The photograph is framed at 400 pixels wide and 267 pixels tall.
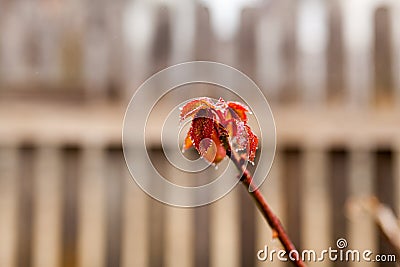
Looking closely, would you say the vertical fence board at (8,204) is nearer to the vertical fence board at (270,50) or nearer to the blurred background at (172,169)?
the blurred background at (172,169)

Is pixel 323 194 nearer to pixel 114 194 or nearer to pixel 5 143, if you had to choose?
pixel 114 194

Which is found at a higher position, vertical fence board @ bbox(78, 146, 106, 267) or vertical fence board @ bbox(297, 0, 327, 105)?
vertical fence board @ bbox(297, 0, 327, 105)

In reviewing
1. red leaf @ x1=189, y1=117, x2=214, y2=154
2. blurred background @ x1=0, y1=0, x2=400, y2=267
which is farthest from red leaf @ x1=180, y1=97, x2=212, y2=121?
blurred background @ x1=0, y1=0, x2=400, y2=267

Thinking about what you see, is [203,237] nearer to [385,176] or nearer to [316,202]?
[316,202]

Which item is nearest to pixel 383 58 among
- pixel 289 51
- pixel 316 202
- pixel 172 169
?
pixel 289 51

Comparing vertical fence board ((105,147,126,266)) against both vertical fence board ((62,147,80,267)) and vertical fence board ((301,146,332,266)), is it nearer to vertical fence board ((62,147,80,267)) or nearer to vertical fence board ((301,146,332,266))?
vertical fence board ((62,147,80,267))

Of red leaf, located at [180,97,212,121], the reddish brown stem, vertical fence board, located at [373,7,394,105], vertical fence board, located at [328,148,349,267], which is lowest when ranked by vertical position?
the reddish brown stem

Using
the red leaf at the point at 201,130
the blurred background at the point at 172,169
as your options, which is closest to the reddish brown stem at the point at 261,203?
the red leaf at the point at 201,130
